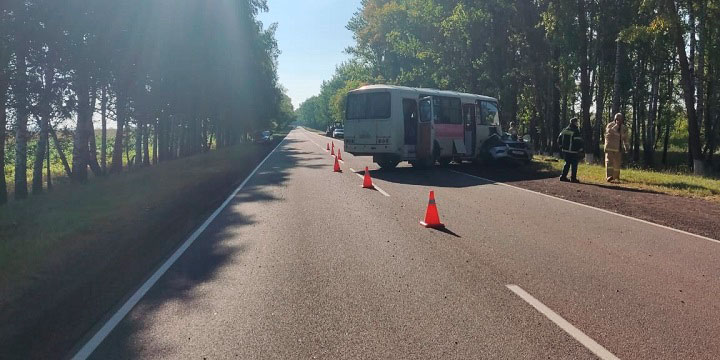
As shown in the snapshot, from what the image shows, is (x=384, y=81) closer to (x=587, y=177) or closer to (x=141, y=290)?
(x=587, y=177)

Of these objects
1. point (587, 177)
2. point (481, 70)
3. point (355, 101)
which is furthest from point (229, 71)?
point (587, 177)

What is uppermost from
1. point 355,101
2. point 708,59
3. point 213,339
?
point 708,59

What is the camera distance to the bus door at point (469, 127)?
24578 millimetres

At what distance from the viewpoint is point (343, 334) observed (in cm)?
475

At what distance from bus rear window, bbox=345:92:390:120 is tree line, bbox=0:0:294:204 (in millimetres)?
8542

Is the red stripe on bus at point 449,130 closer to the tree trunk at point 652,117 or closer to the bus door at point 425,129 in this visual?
→ the bus door at point 425,129

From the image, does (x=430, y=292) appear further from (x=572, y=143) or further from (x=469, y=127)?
(x=469, y=127)

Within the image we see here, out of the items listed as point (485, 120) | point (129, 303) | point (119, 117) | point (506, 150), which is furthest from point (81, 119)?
point (129, 303)

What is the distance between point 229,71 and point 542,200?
31.6 meters

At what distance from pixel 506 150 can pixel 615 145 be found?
7.33m

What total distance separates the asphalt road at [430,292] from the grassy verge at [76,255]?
0.50m

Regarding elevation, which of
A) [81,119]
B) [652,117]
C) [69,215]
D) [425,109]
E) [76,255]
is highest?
[652,117]

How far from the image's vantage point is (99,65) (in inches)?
775

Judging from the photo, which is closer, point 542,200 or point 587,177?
point 542,200
